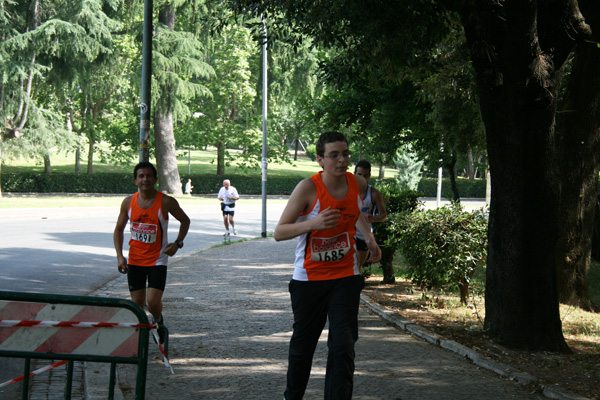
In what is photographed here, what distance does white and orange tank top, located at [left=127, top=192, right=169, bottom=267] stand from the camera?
668 cm

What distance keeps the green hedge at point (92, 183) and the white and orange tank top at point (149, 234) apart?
140 feet

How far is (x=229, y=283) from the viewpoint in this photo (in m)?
12.6

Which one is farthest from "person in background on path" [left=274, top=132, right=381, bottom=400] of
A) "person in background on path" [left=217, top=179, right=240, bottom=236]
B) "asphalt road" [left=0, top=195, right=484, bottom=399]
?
"person in background on path" [left=217, top=179, right=240, bottom=236]

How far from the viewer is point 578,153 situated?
990 centimetres

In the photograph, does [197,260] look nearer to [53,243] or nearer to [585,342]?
[53,243]

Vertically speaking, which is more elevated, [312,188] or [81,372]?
[312,188]

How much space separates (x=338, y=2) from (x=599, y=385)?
5.15 meters

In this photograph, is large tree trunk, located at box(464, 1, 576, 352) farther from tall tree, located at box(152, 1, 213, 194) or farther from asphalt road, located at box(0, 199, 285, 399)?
tall tree, located at box(152, 1, 213, 194)

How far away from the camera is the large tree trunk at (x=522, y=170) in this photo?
725 cm

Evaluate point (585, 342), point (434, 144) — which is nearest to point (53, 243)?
point (434, 144)

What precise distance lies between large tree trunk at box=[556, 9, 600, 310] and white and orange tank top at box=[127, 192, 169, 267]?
577 centimetres

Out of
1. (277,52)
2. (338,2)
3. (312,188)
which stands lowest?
(312,188)

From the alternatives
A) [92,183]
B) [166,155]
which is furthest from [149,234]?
[92,183]

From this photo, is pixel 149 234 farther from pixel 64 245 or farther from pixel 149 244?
pixel 64 245
